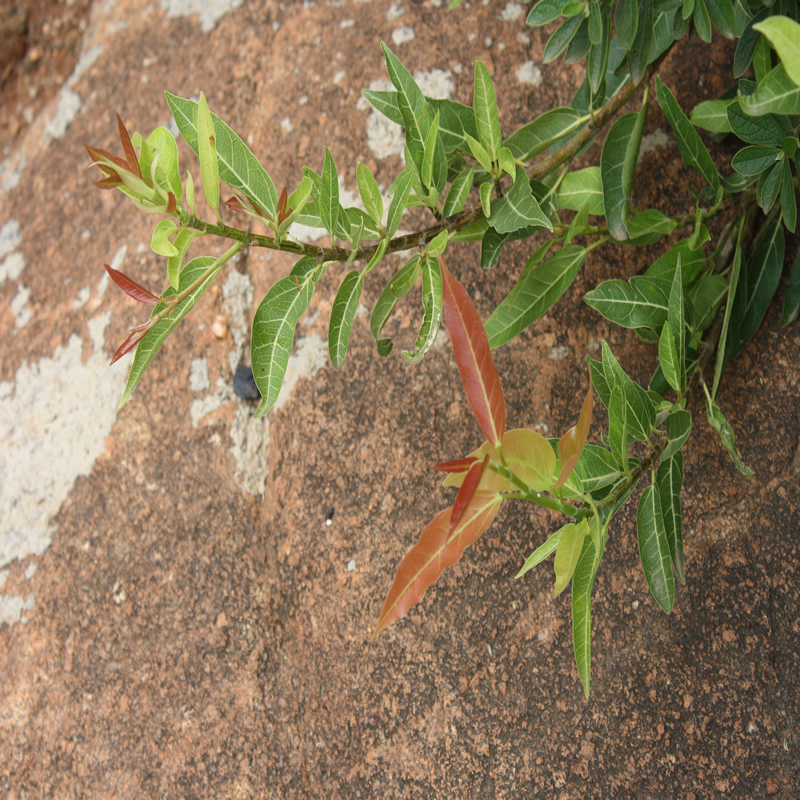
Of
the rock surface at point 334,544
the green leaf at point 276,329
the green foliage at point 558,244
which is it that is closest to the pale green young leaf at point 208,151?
the green foliage at point 558,244

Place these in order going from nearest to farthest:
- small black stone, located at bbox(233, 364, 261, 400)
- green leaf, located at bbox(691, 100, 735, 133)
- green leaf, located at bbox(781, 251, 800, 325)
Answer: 1. green leaf, located at bbox(781, 251, 800, 325)
2. green leaf, located at bbox(691, 100, 735, 133)
3. small black stone, located at bbox(233, 364, 261, 400)

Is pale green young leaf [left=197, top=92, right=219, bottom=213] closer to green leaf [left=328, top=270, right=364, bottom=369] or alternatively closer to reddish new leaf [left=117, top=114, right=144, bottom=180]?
reddish new leaf [left=117, top=114, right=144, bottom=180]

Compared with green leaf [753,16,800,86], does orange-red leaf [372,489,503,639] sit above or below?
below

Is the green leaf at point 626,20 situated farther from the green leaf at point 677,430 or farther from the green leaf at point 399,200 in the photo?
the green leaf at point 677,430

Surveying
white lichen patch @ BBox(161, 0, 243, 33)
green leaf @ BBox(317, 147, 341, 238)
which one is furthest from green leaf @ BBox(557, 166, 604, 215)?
white lichen patch @ BBox(161, 0, 243, 33)

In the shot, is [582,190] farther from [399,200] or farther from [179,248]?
[179,248]

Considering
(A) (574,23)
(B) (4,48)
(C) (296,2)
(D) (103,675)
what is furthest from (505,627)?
(B) (4,48)
